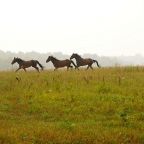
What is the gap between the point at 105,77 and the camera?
31703mm

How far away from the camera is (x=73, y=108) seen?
2405cm

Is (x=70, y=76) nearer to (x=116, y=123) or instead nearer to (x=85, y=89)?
(x=85, y=89)

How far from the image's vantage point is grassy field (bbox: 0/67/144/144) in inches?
711

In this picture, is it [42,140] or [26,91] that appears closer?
[42,140]

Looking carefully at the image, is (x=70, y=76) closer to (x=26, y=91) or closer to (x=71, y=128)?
(x=26, y=91)

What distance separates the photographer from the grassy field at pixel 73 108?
18.0 metres

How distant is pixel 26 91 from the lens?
27.8 metres

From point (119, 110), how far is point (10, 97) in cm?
665

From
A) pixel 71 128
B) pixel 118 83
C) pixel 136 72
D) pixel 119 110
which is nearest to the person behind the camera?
pixel 71 128

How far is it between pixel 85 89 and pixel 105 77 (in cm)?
418

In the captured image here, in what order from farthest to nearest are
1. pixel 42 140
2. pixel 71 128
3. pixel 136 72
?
1. pixel 136 72
2. pixel 71 128
3. pixel 42 140

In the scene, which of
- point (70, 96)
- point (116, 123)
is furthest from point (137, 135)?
point (70, 96)

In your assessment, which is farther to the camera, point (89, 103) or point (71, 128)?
point (89, 103)

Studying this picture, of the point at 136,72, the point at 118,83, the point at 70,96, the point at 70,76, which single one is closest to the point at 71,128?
the point at 70,96
